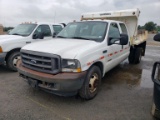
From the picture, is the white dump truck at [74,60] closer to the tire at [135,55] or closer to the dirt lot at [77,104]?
the dirt lot at [77,104]

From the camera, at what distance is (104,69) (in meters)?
4.48

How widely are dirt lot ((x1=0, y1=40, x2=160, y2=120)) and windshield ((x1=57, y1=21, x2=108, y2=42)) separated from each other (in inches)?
61.2

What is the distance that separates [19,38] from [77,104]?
12.2 ft

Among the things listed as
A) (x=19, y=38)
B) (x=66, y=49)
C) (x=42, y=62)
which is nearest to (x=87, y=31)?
(x=66, y=49)

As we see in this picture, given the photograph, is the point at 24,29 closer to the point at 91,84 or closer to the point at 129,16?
the point at 91,84

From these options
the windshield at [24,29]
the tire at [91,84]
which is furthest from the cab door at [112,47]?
the windshield at [24,29]

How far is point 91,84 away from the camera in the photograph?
154 inches

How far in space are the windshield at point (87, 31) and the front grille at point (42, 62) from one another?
1426 millimetres

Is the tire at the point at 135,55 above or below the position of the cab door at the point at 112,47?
below

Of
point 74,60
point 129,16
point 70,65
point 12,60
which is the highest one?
point 129,16

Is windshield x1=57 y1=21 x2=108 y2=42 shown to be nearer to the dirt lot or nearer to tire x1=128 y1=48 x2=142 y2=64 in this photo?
the dirt lot

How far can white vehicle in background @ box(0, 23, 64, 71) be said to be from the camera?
5.74 m

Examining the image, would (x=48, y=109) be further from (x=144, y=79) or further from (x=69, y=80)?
(x=144, y=79)

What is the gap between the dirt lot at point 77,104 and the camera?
3.35 meters
